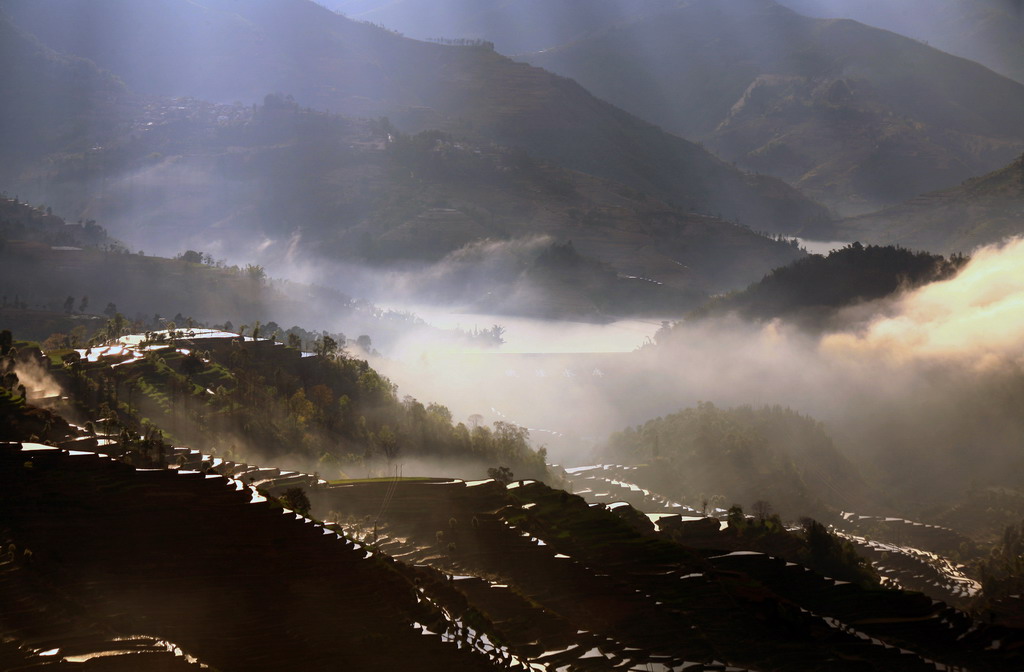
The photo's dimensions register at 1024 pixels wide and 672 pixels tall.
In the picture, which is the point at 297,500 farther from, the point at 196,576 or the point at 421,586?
the point at 196,576

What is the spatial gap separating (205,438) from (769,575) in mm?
74712

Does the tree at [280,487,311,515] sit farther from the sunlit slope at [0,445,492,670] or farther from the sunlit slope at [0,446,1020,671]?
the sunlit slope at [0,445,492,670]

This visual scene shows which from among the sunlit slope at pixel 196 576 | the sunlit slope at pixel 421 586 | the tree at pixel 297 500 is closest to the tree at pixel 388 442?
the sunlit slope at pixel 421 586

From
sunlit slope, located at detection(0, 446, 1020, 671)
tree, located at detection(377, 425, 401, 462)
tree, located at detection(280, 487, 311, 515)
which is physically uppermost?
tree, located at detection(377, 425, 401, 462)

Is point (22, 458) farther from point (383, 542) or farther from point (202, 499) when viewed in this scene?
point (383, 542)

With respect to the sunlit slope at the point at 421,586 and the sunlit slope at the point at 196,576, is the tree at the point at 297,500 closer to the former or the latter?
the sunlit slope at the point at 421,586

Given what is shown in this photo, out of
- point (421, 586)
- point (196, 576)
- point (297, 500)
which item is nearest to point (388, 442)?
point (297, 500)

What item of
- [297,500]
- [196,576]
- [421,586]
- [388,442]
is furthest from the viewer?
[388,442]

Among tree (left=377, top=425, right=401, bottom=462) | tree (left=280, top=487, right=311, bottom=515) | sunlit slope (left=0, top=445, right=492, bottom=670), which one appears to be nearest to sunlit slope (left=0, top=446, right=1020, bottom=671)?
sunlit slope (left=0, top=445, right=492, bottom=670)

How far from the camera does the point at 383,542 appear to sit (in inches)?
3890

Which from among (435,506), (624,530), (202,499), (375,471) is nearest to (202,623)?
(202,499)

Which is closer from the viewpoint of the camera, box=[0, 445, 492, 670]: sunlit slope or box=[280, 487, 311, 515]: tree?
box=[0, 445, 492, 670]: sunlit slope

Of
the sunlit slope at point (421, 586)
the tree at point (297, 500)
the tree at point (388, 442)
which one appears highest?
the tree at point (388, 442)

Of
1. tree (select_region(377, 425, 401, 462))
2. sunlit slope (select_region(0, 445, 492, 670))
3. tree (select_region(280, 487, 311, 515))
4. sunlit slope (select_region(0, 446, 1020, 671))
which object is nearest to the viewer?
sunlit slope (select_region(0, 445, 492, 670))
